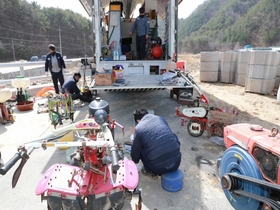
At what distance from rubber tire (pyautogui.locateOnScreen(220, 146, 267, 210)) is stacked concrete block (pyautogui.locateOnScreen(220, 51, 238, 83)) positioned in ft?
27.2

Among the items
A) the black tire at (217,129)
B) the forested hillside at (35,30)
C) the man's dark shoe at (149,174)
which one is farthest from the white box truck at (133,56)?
the forested hillside at (35,30)

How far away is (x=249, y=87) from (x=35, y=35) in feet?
133

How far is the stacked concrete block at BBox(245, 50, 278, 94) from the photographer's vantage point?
7.42 m

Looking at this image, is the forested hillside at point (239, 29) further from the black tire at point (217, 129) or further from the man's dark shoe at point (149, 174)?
the man's dark shoe at point (149, 174)

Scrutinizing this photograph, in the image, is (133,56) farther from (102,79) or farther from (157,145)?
(157,145)

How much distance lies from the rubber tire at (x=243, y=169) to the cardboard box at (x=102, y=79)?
359 cm

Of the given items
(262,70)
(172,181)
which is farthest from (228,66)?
(172,181)

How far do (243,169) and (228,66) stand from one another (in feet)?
28.4

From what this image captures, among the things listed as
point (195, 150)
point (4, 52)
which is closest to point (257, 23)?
point (4, 52)

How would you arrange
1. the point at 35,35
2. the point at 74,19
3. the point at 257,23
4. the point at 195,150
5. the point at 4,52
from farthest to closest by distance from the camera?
the point at 257,23 < the point at 74,19 < the point at 35,35 < the point at 4,52 < the point at 195,150

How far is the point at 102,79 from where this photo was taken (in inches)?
209

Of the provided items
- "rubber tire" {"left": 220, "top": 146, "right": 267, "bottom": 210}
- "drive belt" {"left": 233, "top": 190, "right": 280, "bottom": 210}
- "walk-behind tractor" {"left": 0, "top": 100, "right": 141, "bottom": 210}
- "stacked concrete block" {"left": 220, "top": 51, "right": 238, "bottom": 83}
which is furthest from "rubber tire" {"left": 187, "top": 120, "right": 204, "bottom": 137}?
"stacked concrete block" {"left": 220, "top": 51, "right": 238, "bottom": 83}

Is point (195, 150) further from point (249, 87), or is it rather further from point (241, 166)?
point (249, 87)

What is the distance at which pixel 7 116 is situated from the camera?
5.13m
